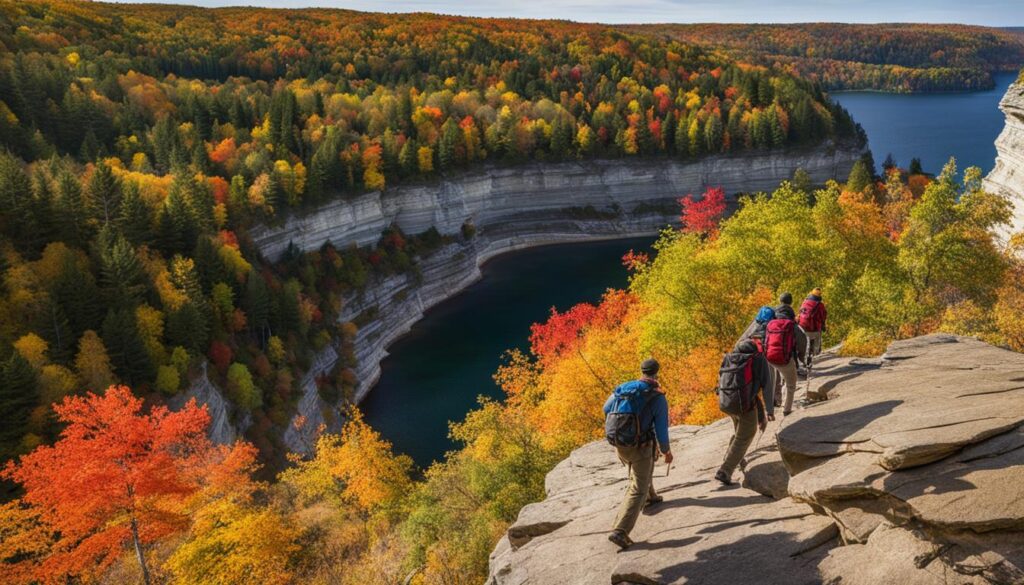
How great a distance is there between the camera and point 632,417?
992 cm

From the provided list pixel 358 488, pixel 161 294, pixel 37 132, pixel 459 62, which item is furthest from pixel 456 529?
pixel 459 62

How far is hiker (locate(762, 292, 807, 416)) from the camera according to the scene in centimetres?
1231

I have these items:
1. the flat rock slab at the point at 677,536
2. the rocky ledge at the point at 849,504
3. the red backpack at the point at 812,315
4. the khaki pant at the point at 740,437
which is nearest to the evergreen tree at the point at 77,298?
the flat rock slab at the point at 677,536

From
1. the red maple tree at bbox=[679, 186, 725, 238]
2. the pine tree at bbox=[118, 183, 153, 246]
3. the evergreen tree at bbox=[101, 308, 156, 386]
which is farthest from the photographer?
the red maple tree at bbox=[679, 186, 725, 238]

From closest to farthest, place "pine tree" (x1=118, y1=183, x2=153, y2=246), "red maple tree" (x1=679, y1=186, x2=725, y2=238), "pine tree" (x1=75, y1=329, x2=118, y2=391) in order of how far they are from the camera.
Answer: "pine tree" (x1=75, y1=329, x2=118, y2=391) < "pine tree" (x1=118, y1=183, x2=153, y2=246) < "red maple tree" (x1=679, y1=186, x2=725, y2=238)

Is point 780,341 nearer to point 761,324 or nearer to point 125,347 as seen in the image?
point 761,324

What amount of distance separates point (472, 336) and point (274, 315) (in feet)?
61.6

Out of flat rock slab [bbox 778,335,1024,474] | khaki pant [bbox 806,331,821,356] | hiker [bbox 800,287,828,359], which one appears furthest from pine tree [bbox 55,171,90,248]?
flat rock slab [bbox 778,335,1024,474]

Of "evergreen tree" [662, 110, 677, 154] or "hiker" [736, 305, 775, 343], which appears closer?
"hiker" [736, 305, 775, 343]

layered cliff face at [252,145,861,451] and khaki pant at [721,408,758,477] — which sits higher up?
khaki pant at [721,408,758,477]

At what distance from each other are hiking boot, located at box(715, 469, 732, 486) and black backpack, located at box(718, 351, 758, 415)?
4.57 ft

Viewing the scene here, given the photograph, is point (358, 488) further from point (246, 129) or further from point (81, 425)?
point (246, 129)

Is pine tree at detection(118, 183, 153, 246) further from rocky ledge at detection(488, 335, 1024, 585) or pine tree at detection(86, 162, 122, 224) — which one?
rocky ledge at detection(488, 335, 1024, 585)

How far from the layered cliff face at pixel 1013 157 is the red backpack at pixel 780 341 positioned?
32.1m
